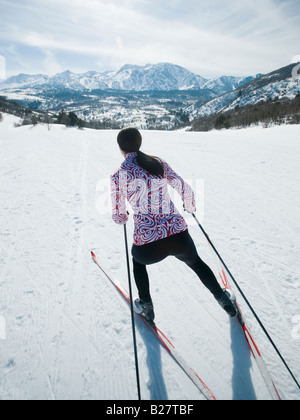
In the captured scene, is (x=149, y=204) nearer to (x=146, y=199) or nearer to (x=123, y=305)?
(x=146, y=199)

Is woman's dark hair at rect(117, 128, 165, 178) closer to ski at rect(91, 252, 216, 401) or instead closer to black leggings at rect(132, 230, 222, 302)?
black leggings at rect(132, 230, 222, 302)

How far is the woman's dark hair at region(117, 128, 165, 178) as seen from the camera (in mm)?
1865

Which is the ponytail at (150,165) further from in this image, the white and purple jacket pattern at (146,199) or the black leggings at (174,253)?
the black leggings at (174,253)

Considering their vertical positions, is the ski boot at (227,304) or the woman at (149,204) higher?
the woman at (149,204)

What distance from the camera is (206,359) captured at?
213cm

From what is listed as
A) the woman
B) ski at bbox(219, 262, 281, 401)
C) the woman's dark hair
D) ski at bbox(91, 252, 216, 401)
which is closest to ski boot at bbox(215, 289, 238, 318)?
ski at bbox(219, 262, 281, 401)

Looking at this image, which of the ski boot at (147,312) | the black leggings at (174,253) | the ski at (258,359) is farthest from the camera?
the ski boot at (147,312)

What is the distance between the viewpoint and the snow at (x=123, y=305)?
2.00 meters

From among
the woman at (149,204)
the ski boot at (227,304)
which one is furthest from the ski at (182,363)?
the woman at (149,204)

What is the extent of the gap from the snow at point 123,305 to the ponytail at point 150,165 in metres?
1.75

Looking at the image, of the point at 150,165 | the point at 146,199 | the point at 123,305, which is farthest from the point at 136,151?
the point at 123,305

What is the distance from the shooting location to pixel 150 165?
1868 mm

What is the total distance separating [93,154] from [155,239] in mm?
10190

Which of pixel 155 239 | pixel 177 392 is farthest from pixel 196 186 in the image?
pixel 177 392
